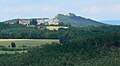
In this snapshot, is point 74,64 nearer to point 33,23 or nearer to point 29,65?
point 29,65

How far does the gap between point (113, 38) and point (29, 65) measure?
2324 centimetres

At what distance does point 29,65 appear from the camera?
6650 cm

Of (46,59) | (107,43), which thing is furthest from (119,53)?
(46,59)

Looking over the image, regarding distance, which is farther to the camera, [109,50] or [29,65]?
[109,50]

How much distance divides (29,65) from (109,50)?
16.8m

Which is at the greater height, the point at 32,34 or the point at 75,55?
the point at 75,55

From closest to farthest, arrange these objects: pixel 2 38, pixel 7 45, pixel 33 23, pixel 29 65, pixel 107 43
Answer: pixel 29 65 → pixel 107 43 → pixel 7 45 → pixel 2 38 → pixel 33 23

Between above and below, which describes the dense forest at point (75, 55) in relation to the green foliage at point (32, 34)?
above

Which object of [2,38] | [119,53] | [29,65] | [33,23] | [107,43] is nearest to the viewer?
[29,65]

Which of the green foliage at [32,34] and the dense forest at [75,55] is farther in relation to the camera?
the green foliage at [32,34]

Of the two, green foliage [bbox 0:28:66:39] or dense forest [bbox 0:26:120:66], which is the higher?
dense forest [bbox 0:26:120:66]

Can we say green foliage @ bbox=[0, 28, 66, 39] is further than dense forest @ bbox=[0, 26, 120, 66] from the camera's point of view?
Yes

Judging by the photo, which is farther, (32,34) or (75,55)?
(32,34)

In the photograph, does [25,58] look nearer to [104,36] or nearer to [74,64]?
[74,64]
